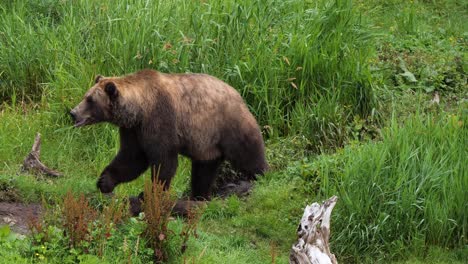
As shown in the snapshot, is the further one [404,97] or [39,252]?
[404,97]

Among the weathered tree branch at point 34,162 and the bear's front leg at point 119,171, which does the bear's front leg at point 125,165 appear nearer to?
the bear's front leg at point 119,171

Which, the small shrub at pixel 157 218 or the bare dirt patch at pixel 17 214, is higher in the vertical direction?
the small shrub at pixel 157 218

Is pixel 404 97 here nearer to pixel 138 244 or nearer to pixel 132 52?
pixel 132 52

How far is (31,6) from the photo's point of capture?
11727mm

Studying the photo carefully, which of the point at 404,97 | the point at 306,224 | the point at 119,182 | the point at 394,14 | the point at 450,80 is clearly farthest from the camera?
the point at 394,14

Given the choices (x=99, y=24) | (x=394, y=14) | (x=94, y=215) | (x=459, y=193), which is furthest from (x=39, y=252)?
(x=394, y=14)

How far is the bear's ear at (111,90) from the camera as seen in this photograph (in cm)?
823

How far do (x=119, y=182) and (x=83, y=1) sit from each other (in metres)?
3.43

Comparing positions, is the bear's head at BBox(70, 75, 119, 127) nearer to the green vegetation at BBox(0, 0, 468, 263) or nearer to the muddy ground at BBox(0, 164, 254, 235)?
the green vegetation at BBox(0, 0, 468, 263)

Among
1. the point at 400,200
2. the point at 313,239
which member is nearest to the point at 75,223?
the point at 313,239

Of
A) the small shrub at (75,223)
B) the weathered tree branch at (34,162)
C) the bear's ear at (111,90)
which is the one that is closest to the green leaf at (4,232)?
the small shrub at (75,223)

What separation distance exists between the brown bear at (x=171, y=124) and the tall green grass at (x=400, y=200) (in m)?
1.12

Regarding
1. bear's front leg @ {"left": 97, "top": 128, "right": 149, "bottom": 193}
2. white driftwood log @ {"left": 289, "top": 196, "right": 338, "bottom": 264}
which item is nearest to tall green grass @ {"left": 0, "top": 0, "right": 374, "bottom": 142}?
bear's front leg @ {"left": 97, "top": 128, "right": 149, "bottom": 193}

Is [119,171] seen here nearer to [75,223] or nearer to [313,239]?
[75,223]
